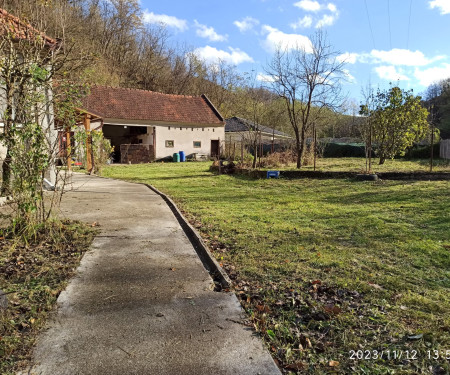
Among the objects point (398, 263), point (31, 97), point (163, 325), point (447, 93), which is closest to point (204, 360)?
point (163, 325)

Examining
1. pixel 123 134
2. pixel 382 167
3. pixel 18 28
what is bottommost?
pixel 382 167

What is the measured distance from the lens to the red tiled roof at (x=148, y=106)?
28.2m

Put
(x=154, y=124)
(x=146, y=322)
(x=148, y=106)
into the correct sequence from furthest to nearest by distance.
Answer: (x=148, y=106), (x=154, y=124), (x=146, y=322)

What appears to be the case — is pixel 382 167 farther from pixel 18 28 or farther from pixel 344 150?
pixel 344 150

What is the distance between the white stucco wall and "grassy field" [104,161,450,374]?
2247cm

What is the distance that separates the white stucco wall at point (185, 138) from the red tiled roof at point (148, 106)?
729 millimetres

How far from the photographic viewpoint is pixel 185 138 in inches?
1261

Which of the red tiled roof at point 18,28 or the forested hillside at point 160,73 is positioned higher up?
the forested hillside at point 160,73
